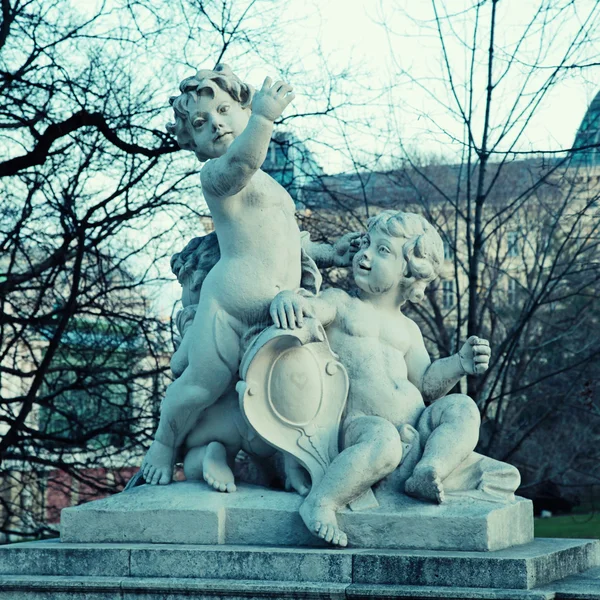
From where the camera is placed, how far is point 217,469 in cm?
504

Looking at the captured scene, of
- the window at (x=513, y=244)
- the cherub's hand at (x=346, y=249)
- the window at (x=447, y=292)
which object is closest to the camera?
the cherub's hand at (x=346, y=249)

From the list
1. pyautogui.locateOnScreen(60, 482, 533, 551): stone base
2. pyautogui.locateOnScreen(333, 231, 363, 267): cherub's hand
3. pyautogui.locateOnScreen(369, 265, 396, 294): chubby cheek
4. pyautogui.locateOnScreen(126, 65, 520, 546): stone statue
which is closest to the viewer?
pyautogui.locateOnScreen(60, 482, 533, 551): stone base

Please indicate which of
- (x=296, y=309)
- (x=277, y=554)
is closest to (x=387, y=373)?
(x=296, y=309)

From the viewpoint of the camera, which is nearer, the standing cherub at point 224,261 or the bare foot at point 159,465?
the standing cherub at point 224,261

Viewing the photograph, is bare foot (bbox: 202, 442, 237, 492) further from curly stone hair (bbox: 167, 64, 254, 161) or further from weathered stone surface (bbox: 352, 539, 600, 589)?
curly stone hair (bbox: 167, 64, 254, 161)

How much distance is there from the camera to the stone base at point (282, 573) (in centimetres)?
405

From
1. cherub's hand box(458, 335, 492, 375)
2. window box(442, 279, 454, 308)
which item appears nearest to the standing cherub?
cherub's hand box(458, 335, 492, 375)

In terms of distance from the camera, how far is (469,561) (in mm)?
4086

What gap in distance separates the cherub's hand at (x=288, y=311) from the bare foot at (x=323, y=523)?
2.52 feet

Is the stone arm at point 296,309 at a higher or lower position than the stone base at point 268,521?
higher

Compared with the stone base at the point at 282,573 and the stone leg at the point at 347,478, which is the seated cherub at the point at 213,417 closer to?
the stone leg at the point at 347,478

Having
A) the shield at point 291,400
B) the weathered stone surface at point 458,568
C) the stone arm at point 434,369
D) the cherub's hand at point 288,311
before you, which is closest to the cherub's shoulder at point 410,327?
the stone arm at point 434,369

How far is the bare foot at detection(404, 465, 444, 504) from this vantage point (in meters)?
4.47

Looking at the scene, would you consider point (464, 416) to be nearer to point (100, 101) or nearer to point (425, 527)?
point (425, 527)
